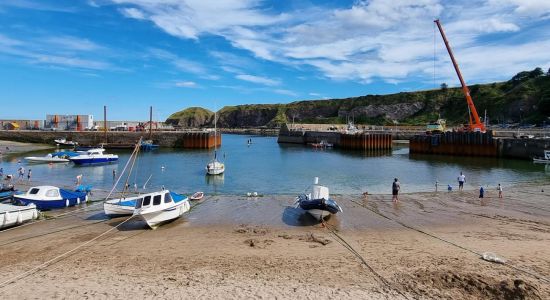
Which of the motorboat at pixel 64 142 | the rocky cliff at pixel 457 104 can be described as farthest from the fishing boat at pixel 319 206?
the rocky cliff at pixel 457 104

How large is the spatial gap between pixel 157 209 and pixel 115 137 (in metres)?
74.3

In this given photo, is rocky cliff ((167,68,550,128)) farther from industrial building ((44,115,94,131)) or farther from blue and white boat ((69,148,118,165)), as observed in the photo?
industrial building ((44,115,94,131))

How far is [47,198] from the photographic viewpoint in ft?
74.5

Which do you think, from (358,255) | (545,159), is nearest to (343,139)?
(545,159)

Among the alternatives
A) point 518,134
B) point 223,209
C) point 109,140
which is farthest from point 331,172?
point 109,140

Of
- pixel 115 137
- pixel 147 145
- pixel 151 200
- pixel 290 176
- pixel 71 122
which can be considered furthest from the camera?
pixel 71 122

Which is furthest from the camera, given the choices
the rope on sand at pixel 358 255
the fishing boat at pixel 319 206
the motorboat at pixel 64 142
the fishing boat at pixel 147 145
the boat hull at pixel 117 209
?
the motorboat at pixel 64 142

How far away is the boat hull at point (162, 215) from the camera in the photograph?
1803cm

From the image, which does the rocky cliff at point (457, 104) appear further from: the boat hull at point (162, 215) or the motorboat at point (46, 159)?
the boat hull at point (162, 215)

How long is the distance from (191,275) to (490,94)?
159 m

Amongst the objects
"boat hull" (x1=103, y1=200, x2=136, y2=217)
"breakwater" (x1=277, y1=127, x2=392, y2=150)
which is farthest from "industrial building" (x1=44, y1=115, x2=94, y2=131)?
"boat hull" (x1=103, y1=200, x2=136, y2=217)

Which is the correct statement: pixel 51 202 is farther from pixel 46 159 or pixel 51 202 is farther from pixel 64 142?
pixel 64 142

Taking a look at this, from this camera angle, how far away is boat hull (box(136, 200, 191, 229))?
59.2ft

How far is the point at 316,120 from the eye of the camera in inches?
7756
